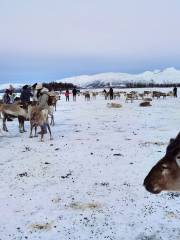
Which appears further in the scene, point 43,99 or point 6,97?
point 6,97

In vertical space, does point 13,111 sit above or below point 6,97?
below

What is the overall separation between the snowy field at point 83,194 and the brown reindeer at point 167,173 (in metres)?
1.11

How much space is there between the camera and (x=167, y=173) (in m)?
5.42

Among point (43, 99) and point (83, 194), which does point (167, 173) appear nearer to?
point (83, 194)

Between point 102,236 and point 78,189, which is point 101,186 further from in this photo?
point 102,236

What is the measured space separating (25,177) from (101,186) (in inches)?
74.0

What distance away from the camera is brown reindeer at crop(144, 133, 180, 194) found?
5.34m

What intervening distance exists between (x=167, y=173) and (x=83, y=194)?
325cm

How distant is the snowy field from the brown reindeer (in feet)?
3.65

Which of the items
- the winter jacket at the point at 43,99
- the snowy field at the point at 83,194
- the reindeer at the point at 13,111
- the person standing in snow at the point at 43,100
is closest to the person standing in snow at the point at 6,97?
the reindeer at the point at 13,111

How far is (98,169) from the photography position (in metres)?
10.4

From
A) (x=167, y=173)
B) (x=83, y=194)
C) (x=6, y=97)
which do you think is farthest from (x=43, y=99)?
(x=167, y=173)

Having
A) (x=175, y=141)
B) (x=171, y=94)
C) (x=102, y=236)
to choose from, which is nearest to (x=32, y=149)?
(x=102, y=236)

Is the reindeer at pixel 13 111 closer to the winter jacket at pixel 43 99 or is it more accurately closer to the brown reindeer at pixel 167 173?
the winter jacket at pixel 43 99
